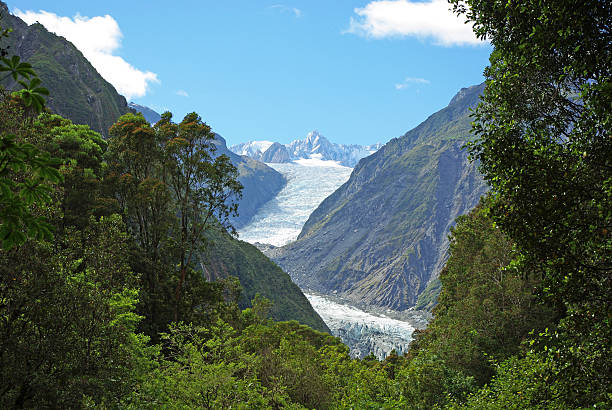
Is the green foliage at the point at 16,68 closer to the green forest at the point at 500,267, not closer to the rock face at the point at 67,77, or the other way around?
the green forest at the point at 500,267

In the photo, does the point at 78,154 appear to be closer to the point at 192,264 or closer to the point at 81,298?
the point at 192,264

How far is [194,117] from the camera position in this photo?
30.2 meters

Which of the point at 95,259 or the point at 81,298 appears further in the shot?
the point at 95,259

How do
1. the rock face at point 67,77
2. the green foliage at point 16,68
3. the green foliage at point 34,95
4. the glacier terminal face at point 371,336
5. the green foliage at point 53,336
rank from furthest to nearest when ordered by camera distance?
the glacier terminal face at point 371,336 → the rock face at point 67,77 → the green foliage at point 53,336 → the green foliage at point 34,95 → the green foliage at point 16,68

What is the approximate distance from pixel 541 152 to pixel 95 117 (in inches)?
5353

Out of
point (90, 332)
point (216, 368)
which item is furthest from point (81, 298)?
point (216, 368)

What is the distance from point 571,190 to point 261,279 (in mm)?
133969

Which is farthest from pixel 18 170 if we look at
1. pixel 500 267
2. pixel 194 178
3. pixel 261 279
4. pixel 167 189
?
pixel 261 279

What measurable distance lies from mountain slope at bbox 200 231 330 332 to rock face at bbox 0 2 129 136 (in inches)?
1973

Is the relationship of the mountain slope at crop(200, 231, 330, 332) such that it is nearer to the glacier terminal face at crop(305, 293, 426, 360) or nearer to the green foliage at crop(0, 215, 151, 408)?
the glacier terminal face at crop(305, 293, 426, 360)

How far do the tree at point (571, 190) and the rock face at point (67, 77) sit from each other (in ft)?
405

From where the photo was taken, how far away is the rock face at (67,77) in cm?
11725

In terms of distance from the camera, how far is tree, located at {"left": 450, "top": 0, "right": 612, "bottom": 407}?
798 cm

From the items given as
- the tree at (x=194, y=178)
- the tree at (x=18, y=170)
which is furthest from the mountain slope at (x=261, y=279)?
the tree at (x=18, y=170)
